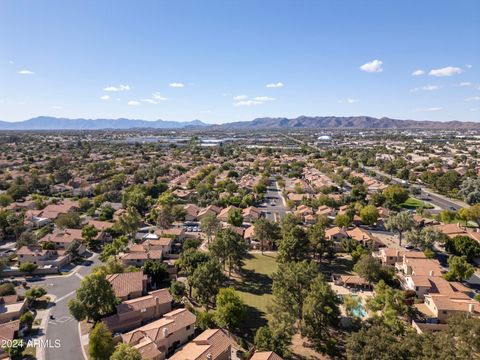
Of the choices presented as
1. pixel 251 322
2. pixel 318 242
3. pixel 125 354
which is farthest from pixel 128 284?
pixel 318 242

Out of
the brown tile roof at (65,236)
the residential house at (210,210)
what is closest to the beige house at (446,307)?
the residential house at (210,210)

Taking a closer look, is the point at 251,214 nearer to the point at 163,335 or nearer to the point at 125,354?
the point at 163,335

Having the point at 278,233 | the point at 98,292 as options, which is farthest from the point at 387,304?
the point at 98,292

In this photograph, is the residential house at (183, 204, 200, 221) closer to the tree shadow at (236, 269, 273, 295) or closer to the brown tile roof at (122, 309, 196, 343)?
the tree shadow at (236, 269, 273, 295)

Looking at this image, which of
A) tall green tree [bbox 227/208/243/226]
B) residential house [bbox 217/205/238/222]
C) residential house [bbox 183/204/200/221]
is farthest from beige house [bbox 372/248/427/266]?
residential house [bbox 183/204/200/221]

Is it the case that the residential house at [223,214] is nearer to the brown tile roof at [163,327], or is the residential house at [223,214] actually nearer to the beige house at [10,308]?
the brown tile roof at [163,327]
